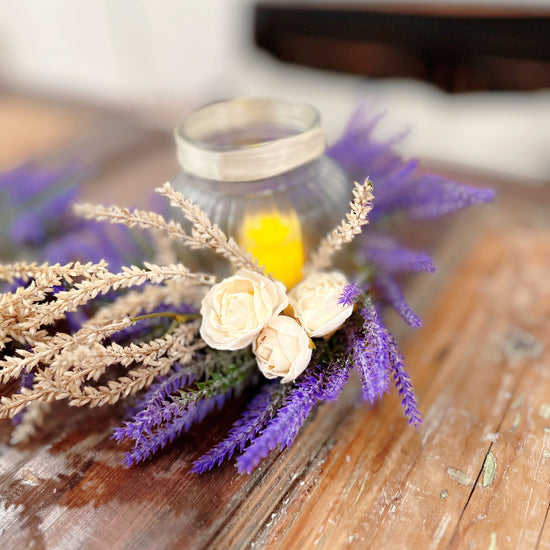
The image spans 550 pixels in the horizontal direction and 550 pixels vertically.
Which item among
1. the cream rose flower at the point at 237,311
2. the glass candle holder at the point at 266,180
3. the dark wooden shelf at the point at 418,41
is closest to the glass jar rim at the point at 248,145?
the glass candle holder at the point at 266,180

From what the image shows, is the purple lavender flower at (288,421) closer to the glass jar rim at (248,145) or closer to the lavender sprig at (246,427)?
the lavender sprig at (246,427)

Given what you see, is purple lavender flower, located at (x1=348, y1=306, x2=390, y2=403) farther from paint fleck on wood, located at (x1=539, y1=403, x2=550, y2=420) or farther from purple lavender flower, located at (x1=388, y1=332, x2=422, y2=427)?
paint fleck on wood, located at (x1=539, y1=403, x2=550, y2=420)

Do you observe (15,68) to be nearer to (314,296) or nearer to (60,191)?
Answer: (60,191)

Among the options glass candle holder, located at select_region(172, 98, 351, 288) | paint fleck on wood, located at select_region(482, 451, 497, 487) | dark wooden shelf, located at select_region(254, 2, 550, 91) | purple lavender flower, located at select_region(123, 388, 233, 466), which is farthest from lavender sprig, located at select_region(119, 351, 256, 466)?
dark wooden shelf, located at select_region(254, 2, 550, 91)

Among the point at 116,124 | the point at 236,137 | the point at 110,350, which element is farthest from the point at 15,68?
the point at 110,350

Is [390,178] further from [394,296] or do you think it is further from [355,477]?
[355,477]

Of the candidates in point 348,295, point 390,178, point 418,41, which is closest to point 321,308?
point 348,295

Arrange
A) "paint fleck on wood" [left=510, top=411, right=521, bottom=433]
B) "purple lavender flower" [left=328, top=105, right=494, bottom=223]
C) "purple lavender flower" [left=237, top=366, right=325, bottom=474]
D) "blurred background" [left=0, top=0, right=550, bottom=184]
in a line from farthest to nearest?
"blurred background" [left=0, top=0, right=550, bottom=184], "purple lavender flower" [left=328, top=105, right=494, bottom=223], "paint fleck on wood" [left=510, top=411, right=521, bottom=433], "purple lavender flower" [left=237, top=366, right=325, bottom=474]
